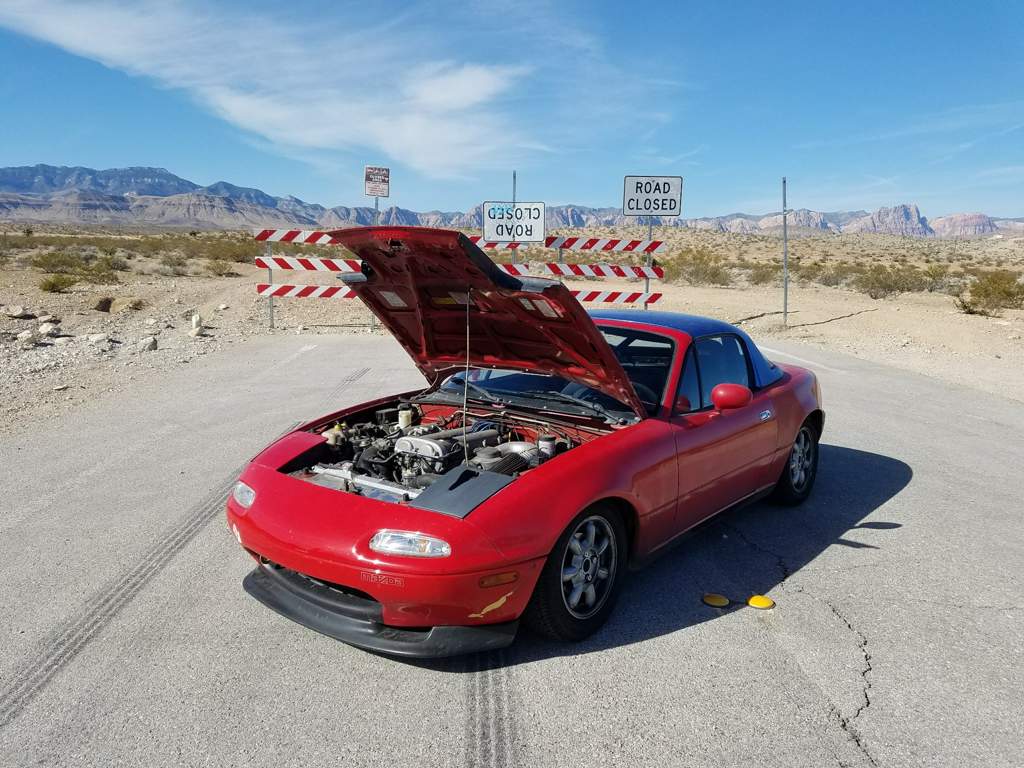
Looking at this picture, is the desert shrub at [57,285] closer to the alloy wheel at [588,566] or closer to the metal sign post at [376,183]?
the metal sign post at [376,183]

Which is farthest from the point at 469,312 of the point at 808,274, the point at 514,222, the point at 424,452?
the point at 808,274

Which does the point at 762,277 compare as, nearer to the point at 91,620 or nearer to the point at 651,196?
the point at 651,196

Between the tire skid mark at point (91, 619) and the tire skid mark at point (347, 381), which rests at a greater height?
Answer: the tire skid mark at point (347, 381)

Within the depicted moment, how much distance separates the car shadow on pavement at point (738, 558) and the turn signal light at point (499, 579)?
1.59 feet

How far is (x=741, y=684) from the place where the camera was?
3283mm

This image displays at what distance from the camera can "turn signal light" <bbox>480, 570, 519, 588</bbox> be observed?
3.14m

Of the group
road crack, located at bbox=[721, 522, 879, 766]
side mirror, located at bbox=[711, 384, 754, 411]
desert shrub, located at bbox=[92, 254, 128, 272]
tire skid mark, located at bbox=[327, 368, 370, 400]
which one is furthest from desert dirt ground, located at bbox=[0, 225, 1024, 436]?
road crack, located at bbox=[721, 522, 879, 766]

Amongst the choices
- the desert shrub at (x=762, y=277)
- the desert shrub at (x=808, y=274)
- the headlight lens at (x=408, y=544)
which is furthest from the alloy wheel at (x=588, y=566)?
the desert shrub at (x=808, y=274)

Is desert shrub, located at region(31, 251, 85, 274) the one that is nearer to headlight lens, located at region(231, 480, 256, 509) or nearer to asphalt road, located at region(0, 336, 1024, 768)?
asphalt road, located at region(0, 336, 1024, 768)

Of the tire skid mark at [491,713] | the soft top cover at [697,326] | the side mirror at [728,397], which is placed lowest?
the tire skid mark at [491,713]

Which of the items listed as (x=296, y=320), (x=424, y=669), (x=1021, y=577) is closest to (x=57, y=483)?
(x=424, y=669)

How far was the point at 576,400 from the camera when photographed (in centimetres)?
451

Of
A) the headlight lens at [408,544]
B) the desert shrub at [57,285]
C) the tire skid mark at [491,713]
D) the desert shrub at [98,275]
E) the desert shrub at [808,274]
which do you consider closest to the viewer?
the tire skid mark at [491,713]

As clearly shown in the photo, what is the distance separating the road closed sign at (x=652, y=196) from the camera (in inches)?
542
